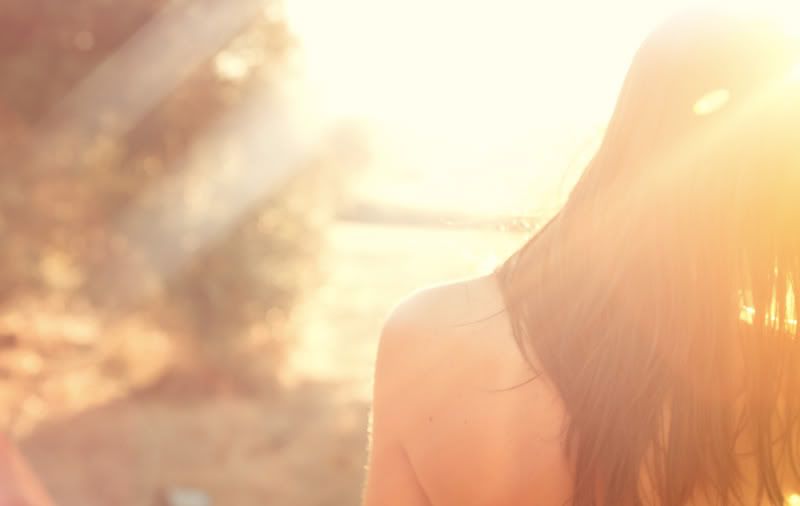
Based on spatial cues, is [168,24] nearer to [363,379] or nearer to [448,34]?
[448,34]

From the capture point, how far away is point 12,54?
4.66 m

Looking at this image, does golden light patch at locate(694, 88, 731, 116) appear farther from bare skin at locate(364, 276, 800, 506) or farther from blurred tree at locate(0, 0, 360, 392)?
blurred tree at locate(0, 0, 360, 392)

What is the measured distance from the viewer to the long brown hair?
1189mm

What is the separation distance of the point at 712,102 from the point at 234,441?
4.47 m

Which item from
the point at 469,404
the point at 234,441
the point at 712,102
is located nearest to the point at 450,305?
the point at 469,404

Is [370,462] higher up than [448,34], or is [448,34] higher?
[448,34]

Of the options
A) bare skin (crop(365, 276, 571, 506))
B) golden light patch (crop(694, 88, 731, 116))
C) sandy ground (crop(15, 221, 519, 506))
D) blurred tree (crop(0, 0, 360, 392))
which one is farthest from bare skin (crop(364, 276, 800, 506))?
blurred tree (crop(0, 0, 360, 392))

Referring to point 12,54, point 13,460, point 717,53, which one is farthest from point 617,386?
point 12,54

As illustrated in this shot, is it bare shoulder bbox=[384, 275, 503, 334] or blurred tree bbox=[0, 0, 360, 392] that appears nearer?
bare shoulder bbox=[384, 275, 503, 334]

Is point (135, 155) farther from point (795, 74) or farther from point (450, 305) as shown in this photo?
point (795, 74)

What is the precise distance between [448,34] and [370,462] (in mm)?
4035

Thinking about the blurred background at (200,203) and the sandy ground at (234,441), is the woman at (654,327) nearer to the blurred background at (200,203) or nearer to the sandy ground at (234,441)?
the sandy ground at (234,441)

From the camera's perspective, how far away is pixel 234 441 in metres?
5.21

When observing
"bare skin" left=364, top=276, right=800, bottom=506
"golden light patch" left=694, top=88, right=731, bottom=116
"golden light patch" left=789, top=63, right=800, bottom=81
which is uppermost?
"golden light patch" left=694, top=88, right=731, bottom=116
